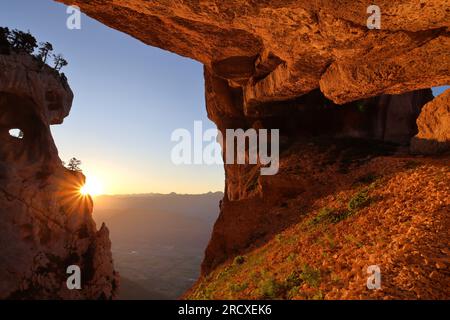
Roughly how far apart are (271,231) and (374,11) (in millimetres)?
10954

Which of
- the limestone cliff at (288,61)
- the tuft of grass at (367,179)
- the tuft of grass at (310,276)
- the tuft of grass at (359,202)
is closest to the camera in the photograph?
the tuft of grass at (310,276)

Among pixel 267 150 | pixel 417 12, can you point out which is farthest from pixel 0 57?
pixel 417 12


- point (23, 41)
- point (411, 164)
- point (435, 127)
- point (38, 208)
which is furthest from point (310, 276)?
A: point (23, 41)

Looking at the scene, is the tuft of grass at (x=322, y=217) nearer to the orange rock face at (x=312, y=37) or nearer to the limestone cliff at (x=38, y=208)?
the orange rock face at (x=312, y=37)

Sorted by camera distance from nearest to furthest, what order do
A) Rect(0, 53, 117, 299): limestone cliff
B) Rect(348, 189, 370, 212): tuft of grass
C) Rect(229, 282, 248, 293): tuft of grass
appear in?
1. Rect(229, 282, 248, 293): tuft of grass
2. Rect(348, 189, 370, 212): tuft of grass
3. Rect(0, 53, 117, 299): limestone cliff

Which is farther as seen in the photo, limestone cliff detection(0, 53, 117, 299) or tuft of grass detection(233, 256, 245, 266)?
limestone cliff detection(0, 53, 117, 299)

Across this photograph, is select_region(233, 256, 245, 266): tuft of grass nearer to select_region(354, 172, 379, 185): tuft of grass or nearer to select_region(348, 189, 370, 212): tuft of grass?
select_region(348, 189, 370, 212): tuft of grass

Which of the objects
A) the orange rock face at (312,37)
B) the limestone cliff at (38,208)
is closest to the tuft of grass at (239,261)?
the orange rock face at (312,37)

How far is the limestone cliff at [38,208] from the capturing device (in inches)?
1081

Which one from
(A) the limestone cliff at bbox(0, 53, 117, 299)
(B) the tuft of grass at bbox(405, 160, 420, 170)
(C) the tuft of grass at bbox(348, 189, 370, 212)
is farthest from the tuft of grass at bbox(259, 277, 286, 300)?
(A) the limestone cliff at bbox(0, 53, 117, 299)

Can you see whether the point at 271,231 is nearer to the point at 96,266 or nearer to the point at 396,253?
the point at 396,253

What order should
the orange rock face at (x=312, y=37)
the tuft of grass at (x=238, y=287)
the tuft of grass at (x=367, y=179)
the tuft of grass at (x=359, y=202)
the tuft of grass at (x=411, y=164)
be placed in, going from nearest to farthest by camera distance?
the orange rock face at (x=312, y=37)
the tuft of grass at (x=238, y=287)
the tuft of grass at (x=359, y=202)
the tuft of grass at (x=411, y=164)
the tuft of grass at (x=367, y=179)

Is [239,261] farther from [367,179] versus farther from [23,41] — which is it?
[23,41]

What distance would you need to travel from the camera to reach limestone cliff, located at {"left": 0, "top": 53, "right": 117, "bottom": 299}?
27453 mm
